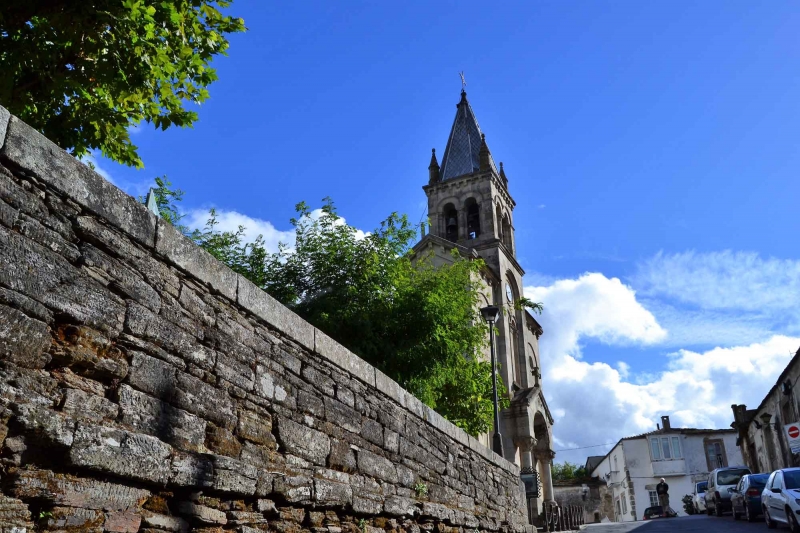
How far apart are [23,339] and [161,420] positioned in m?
0.92

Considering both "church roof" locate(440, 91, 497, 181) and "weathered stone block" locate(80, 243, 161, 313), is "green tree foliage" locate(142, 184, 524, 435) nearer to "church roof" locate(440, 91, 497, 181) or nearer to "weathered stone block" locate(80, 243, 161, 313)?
"weathered stone block" locate(80, 243, 161, 313)

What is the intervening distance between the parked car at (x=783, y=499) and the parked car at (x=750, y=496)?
6.95 ft

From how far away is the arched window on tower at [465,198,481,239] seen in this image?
32.1m

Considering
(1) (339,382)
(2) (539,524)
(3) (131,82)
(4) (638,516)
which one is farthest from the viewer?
(4) (638,516)

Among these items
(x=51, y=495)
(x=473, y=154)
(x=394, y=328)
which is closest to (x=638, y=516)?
(x=473, y=154)

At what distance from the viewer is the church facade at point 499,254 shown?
25.9 metres

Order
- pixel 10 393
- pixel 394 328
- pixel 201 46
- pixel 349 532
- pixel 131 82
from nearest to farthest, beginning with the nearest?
pixel 10 393
pixel 349 532
pixel 131 82
pixel 201 46
pixel 394 328

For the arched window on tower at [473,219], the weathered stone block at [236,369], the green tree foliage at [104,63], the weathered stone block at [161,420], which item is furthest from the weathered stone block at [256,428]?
the arched window on tower at [473,219]

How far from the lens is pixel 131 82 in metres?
6.17

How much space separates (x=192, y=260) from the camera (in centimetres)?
402

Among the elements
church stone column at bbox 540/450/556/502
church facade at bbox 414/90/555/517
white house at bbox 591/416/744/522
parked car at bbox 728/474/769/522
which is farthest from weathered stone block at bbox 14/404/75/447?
white house at bbox 591/416/744/522

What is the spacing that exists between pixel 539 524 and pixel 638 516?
27.9 m

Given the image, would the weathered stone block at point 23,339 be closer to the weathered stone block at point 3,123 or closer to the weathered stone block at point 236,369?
the weathered stone block at point 3,123

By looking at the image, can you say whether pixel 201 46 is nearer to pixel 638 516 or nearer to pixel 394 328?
pixel 394 328
